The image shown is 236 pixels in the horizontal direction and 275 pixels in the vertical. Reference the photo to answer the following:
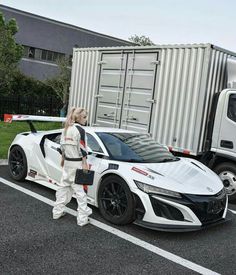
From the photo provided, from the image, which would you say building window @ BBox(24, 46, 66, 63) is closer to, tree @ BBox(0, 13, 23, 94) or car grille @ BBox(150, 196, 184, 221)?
tree @ BBox(0, 13, 23, 94)

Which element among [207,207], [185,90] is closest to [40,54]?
[185,90]

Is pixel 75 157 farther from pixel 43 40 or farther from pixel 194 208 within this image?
pixel 43 40

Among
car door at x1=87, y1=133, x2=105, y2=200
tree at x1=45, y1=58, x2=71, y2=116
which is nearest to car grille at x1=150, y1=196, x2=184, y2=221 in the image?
car door at x1=87, y1=133, x2=105, y2=200

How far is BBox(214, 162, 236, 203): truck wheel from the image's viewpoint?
7.47 m

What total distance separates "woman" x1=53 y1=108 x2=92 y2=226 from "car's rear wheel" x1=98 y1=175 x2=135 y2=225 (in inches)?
11.7

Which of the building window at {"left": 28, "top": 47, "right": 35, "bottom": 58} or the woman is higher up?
the building window at {"left": 28, "top": 47, "right": 35, "bottom": 58}

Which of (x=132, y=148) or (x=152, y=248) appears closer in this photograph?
(x=152, y=248)

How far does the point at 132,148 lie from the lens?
6195 millimetres

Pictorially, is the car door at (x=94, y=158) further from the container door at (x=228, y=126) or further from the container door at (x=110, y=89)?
the container door at (x=110, y=89)

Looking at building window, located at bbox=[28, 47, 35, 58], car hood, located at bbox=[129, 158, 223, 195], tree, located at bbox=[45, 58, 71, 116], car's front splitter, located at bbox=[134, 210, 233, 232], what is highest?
building window, located at bbox=[28, 47, 35, 58]

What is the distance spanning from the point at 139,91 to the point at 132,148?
134 inches

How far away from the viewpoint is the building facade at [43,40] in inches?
1400

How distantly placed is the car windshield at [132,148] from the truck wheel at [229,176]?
170 centimetres

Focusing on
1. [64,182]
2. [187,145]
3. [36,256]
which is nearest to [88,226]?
[64,182]
